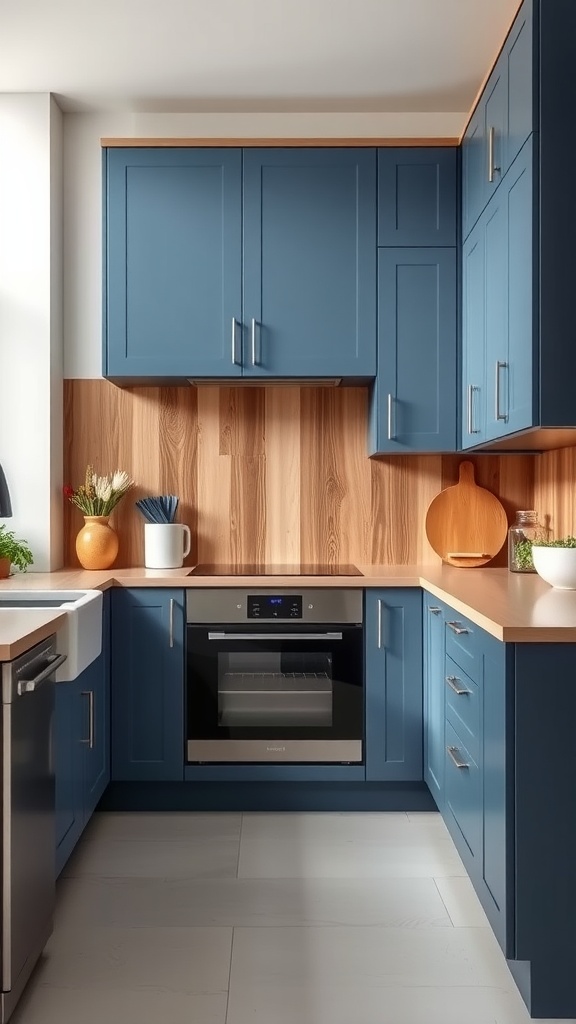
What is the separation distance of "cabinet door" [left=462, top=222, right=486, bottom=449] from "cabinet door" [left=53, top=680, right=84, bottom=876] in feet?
5.36

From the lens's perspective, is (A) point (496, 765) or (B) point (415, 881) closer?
(A) point (496, 765)

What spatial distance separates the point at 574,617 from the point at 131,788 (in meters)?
1.85

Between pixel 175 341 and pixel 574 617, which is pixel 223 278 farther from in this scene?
pixel 574 617

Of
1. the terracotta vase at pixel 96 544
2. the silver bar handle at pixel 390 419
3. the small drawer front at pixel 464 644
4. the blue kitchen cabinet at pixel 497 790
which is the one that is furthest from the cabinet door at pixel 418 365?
the blue kitchen cabinet at pixel 497 790

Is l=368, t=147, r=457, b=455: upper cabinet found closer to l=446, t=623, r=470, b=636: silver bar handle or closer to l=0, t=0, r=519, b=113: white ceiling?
l=0, t=0, r=519, b=113: white ceiling

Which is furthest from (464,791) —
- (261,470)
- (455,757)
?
(261,470)

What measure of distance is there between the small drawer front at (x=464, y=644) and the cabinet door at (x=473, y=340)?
28.8 inches

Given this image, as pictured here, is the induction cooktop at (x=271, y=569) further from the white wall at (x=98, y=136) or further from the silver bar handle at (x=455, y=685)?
the white wall at (x=98, y=136)

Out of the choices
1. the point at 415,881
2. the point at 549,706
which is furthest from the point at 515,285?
the point at 415,881

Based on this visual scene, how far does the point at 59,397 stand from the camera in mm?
3369

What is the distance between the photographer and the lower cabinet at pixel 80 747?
2.26m

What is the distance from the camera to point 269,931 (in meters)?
2.13

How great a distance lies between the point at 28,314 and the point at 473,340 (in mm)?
1785

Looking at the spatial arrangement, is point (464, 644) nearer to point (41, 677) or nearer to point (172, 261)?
point (41, 677)
